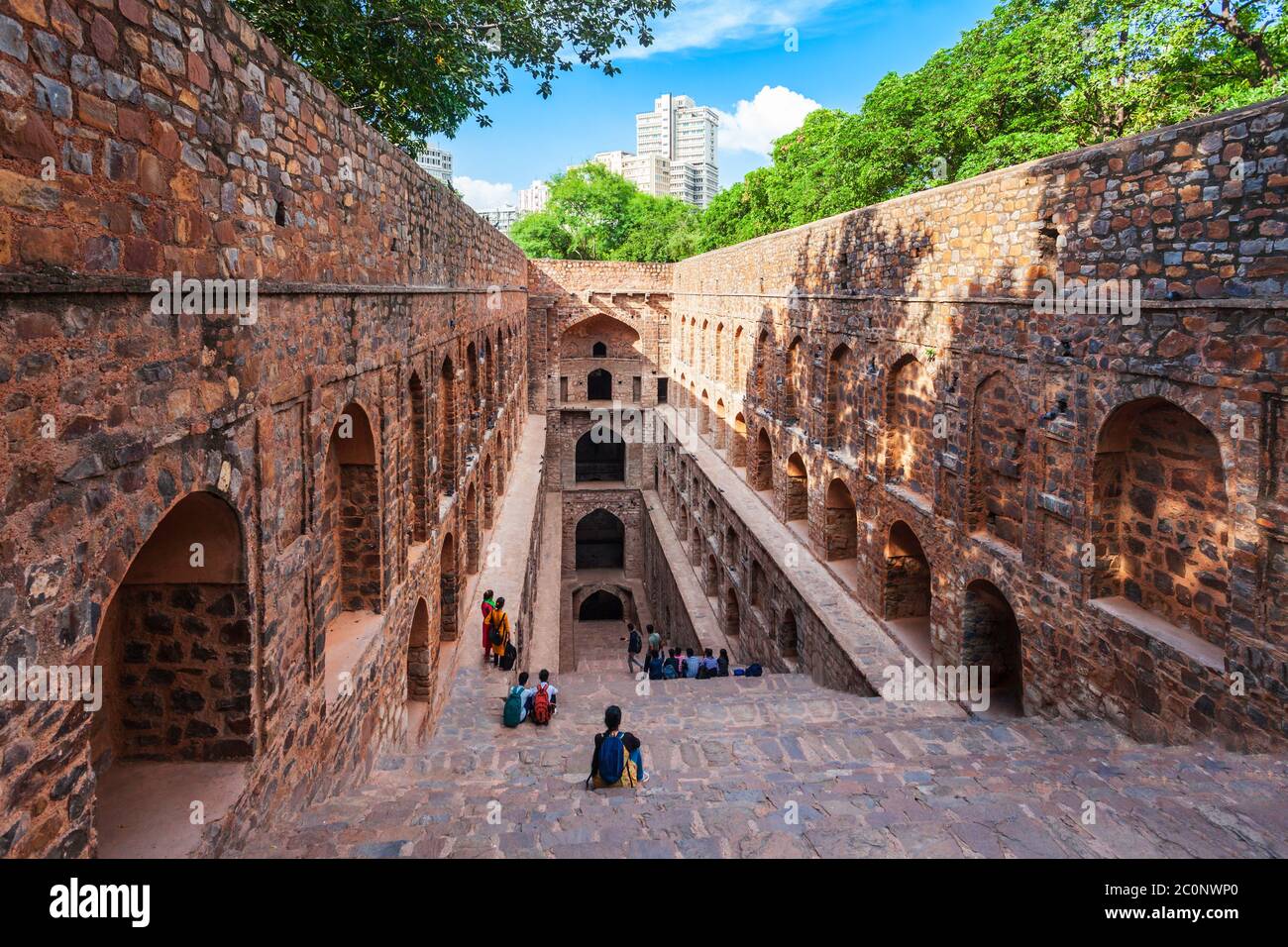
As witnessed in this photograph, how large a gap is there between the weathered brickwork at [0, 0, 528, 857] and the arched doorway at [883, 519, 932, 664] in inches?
238

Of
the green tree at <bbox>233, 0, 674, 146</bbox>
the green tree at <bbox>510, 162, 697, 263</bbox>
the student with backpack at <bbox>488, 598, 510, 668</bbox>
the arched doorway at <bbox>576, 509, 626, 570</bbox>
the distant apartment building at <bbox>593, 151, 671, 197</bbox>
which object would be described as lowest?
the arched doorway at <bbox>576, 509, 626, 570</bbox>

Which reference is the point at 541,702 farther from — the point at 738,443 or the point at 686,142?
the point at 686,142

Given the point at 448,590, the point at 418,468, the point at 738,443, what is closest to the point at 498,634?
the point at 448,590

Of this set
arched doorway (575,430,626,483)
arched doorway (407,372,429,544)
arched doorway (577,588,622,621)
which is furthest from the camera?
arched doorway (575,430,626,483)

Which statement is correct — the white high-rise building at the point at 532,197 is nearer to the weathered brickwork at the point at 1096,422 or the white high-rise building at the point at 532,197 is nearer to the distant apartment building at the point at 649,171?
the distant apartment building at the point at 649,171

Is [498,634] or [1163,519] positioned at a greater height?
[1163,519]

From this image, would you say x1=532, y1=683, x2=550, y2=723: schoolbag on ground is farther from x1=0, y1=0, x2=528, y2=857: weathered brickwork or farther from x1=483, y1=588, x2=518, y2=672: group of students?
x1=483, y1=588, x2=518, y2=672: group of students

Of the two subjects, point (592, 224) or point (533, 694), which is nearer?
point (533, 694)

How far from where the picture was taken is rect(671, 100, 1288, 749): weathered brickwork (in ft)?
17.8

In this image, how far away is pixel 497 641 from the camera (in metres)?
9.93

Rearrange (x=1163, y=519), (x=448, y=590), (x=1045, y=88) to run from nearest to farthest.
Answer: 1. (x=1163, y=519)
2. (x=448, y=590)
3. (x=1045, y=88)

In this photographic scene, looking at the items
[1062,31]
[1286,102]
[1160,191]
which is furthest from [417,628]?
[1062,31]

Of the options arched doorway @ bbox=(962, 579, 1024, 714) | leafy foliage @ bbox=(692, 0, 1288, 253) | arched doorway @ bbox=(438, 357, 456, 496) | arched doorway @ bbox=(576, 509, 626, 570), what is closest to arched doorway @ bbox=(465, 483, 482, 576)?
arched doorway @ bbox=(438, 357, 456, 496)

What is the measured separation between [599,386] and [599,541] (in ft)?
18.0
